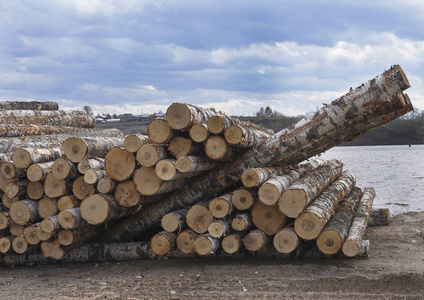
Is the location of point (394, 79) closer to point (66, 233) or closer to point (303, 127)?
point (303, 127)

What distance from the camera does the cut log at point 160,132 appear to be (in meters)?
6.80

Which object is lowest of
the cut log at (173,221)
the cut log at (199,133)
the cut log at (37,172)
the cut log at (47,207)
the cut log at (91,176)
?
the cut log at (173,221)

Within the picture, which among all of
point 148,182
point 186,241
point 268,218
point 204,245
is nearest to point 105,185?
point 148,182

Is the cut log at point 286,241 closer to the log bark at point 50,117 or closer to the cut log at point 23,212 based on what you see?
the cut log at point 23,212

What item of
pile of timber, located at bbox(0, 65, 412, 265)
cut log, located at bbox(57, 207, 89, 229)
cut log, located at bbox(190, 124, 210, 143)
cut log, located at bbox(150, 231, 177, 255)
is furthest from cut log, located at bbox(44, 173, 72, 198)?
cut log, located at bbox(190, 124, 210, 143)

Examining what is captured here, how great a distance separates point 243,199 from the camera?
691 centimetres

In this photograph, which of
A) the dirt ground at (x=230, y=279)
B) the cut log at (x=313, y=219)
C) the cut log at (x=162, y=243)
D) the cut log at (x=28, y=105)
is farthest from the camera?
the cut log at (x=28, y=105)

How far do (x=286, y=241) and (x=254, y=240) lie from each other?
518 mm

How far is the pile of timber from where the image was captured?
6637mm

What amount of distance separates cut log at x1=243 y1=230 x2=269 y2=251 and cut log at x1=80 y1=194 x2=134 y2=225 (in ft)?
7.61

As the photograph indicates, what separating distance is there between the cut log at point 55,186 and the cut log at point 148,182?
4.44 feet

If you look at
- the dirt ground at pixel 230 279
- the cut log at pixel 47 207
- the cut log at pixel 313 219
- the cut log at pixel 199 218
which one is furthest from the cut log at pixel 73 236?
the cut log at pixel 313 219

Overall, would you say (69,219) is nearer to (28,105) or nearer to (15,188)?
(15,188)

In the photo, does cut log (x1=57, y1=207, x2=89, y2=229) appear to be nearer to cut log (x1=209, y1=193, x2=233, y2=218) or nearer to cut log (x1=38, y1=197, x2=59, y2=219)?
cut log (x1=38, y1=197, x2=59, y2=219)
